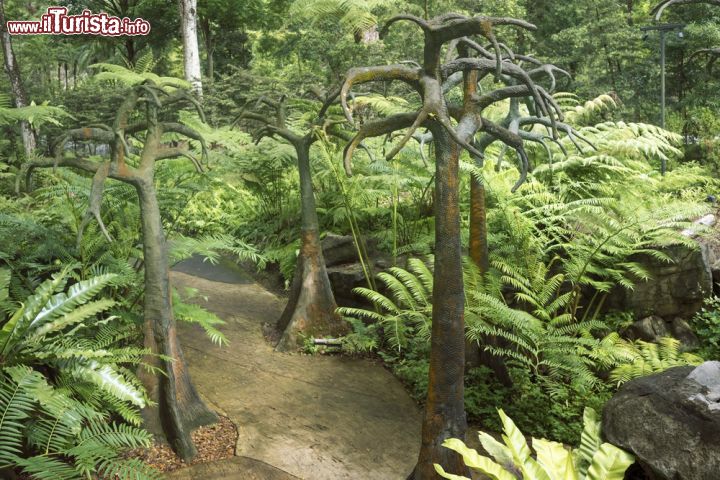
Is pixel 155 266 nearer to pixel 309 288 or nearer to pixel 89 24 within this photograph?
pixel 309 288

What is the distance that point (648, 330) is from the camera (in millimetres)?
5836

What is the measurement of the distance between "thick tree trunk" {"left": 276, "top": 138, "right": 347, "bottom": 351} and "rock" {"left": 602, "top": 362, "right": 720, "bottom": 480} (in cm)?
322

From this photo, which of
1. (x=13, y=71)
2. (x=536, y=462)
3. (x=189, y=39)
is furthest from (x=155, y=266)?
(x=13, y=71)

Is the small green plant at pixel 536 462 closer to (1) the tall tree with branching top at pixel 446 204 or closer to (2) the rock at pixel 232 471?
(1) the tall tree with branching top at pixel 446 204

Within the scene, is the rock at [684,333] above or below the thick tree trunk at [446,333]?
below

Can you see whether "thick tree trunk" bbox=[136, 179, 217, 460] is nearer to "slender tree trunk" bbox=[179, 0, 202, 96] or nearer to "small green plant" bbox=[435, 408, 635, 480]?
"small green plant" bbox=[435, 408, 635, 480]

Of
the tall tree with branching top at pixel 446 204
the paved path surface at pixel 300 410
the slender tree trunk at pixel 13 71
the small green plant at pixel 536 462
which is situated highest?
the slender tree trunk at pixel 13 71

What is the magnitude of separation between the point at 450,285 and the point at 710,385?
5.41 ft

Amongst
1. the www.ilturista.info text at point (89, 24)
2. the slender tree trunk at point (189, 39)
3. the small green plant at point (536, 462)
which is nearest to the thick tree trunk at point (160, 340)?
the small green plant at point (536, 462)

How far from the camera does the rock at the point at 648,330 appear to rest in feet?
19.0

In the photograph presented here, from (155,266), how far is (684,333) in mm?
5319

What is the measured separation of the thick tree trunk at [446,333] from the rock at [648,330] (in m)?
2.95

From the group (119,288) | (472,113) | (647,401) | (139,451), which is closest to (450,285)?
(472,113)

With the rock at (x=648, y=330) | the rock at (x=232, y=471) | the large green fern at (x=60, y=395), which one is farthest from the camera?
the rock at (x=648, y=330)
